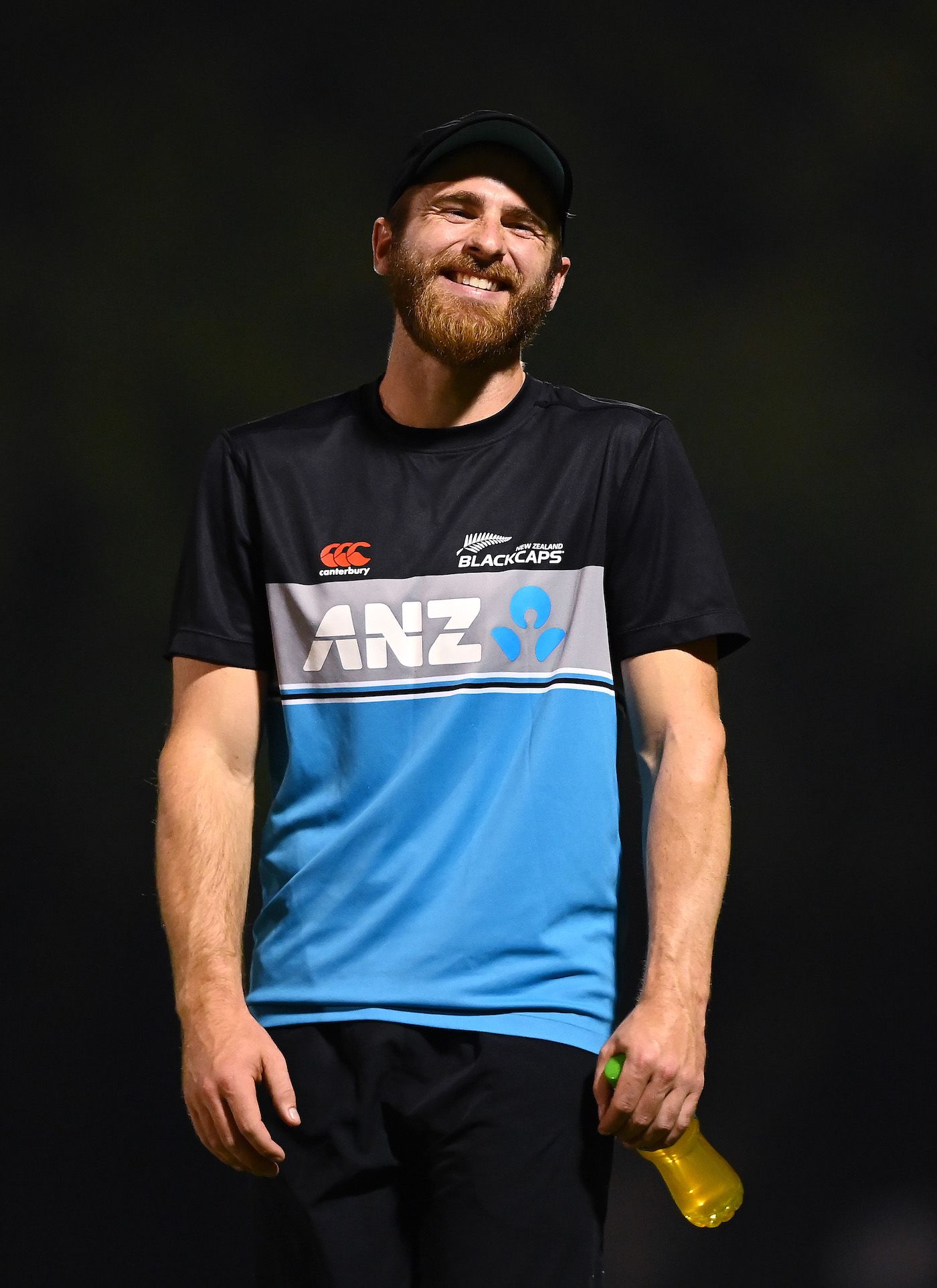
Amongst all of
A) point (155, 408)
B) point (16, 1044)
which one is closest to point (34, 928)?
point (16, 1044)

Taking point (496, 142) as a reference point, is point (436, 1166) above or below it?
below

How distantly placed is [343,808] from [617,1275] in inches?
62.9

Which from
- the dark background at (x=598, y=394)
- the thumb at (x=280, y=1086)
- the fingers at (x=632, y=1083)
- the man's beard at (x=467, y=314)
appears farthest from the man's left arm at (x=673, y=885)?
the dark background at (x=598, y=394)

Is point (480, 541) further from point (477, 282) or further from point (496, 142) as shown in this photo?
point (496, 142)

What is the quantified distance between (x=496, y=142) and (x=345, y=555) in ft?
1.59

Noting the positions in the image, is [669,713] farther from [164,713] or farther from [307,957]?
[164,713]

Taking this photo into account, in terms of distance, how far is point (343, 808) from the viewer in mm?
1525

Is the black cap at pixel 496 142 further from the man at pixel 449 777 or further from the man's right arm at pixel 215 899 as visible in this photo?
the man's right arm at pixel 215 899

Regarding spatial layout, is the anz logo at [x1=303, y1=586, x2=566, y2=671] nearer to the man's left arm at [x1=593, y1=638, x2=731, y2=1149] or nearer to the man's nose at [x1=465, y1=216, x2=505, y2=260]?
the man's left arm at [x1=593, y1=638, x2=731, y2=1149]

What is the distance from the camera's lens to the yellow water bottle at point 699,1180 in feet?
5.33

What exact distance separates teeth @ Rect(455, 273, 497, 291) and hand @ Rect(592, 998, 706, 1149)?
756 mm

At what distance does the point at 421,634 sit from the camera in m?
1.56

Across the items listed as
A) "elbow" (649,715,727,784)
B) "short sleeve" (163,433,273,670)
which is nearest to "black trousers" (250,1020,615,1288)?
"elbow" (649,715,727,784)

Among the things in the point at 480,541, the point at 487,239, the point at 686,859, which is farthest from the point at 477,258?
the point at 686,859
